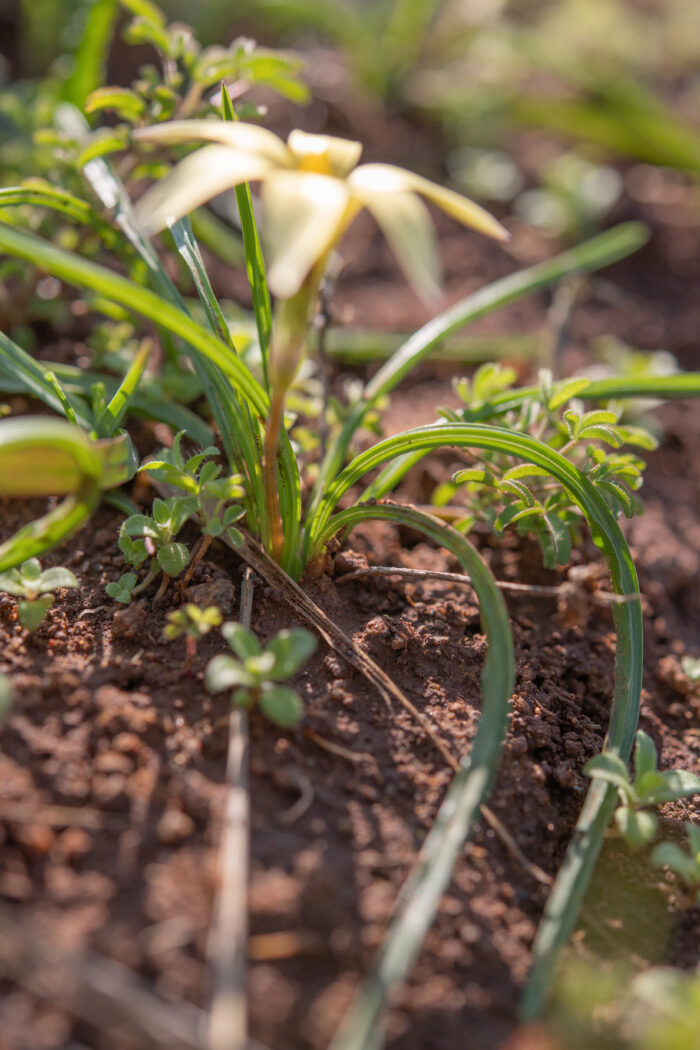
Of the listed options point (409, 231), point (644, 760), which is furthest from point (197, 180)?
point (644, 760)

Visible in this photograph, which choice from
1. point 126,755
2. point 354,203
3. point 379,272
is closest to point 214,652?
point 126,755

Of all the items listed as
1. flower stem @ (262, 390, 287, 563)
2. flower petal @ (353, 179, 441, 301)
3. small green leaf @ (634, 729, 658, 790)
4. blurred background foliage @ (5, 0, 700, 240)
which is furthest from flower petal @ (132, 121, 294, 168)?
blurred background foliage @ (5, 0, 700, 240)

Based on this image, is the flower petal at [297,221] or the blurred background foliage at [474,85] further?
the blurred background foliage at [474,85]

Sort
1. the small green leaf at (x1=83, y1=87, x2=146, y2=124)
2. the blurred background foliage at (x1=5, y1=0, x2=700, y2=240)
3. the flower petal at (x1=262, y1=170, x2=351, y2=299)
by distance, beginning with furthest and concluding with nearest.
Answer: the blurred background foliage at (x1=5, y1=0, x2=700, y2=240), the small green leaf at (x1=83, y1=87, x2=146, y2=124), the flower petal at (x1=262, y1=170, x2=351, y2=299)

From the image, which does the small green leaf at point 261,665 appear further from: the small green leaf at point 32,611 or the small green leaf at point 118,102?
the small green leaf at point 118,102

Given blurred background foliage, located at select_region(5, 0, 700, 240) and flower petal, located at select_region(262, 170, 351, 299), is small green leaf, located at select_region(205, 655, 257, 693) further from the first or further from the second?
blurred background foliage, located at select_region(5, 0, 700, 240)

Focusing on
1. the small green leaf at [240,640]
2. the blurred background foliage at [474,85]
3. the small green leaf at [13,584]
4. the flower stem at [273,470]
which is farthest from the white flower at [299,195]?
the blurred background foliage at [474,85]

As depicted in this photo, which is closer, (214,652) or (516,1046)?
(516,1046)

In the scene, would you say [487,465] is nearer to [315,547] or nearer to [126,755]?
[315,547]
